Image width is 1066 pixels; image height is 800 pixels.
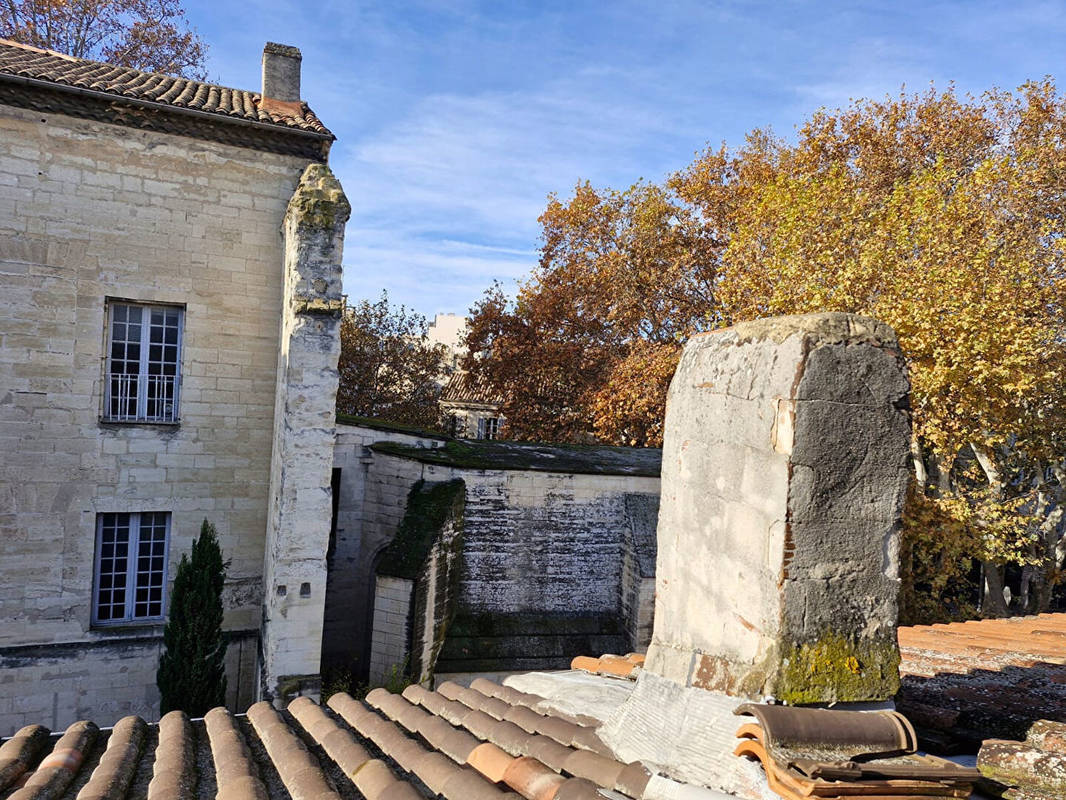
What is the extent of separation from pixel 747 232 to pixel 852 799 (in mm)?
15781

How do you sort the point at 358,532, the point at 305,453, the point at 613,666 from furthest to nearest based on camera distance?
the point at 358,532 < the point at 305,453 < the point at 613,666

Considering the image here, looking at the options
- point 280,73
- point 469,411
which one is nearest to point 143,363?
point 280,73

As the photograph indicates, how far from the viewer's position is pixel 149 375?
33.9ft

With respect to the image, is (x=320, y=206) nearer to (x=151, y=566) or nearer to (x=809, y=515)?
(x=151, y=566)

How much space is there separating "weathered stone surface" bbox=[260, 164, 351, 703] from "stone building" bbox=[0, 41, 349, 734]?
27mm

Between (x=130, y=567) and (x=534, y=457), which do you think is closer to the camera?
(x=130, y=567)

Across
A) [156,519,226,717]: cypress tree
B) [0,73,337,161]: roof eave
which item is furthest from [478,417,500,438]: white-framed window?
[156,519,226,717]: cypress tree

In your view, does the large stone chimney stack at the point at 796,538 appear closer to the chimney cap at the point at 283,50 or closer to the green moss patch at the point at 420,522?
the green moss patch at the point at 420,522

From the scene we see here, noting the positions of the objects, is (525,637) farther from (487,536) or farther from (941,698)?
(941,698)

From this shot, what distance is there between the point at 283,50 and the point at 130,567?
8.46 meters

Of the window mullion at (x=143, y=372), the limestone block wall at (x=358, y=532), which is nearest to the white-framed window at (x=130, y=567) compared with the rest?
the window mullion at (x=143, y=372)

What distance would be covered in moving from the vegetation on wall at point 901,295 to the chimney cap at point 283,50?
9463 mm

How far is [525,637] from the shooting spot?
12086mm

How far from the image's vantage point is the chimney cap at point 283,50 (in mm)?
11633
